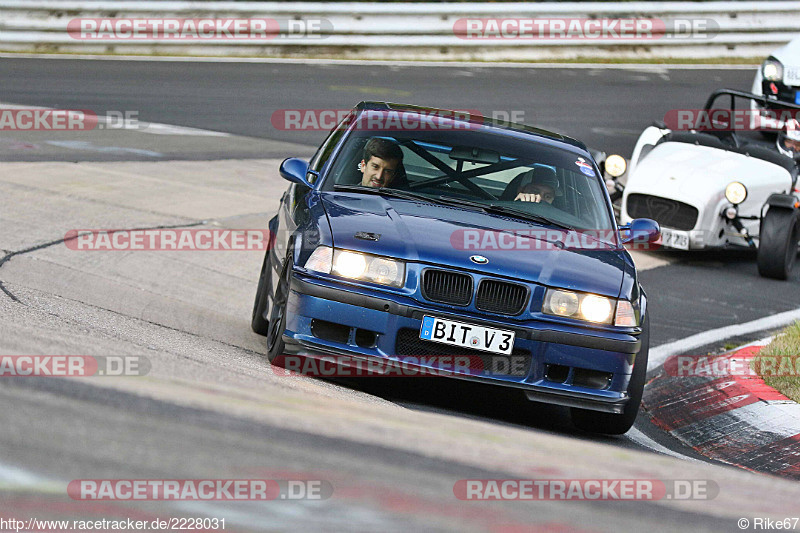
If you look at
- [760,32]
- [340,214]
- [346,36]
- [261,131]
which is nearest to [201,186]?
[261,131]

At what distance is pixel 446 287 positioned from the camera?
5.83m

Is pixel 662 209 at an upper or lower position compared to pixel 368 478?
lower

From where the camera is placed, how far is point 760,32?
25031 millimetres

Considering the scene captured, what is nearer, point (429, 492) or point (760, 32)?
point (429, 492)

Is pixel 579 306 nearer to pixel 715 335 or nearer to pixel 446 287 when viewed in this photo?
pixel 446 287

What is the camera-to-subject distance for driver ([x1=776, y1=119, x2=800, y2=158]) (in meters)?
12.7

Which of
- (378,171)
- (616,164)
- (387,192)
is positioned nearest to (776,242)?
(616,164)

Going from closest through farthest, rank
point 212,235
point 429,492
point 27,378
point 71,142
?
point 429,492 < point 27,378 < point 212,235 < point 71,142

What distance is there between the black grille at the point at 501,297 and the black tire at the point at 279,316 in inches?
37.9

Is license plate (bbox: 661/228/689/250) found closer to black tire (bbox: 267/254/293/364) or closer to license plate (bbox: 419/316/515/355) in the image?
black tire (bbox: 267/254/293/364)

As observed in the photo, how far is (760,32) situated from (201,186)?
1643 centimetres

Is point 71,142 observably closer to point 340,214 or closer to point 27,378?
point 340,214

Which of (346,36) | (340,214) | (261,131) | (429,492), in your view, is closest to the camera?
(429,492)

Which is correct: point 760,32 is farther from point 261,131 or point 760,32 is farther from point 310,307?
point 310,307
